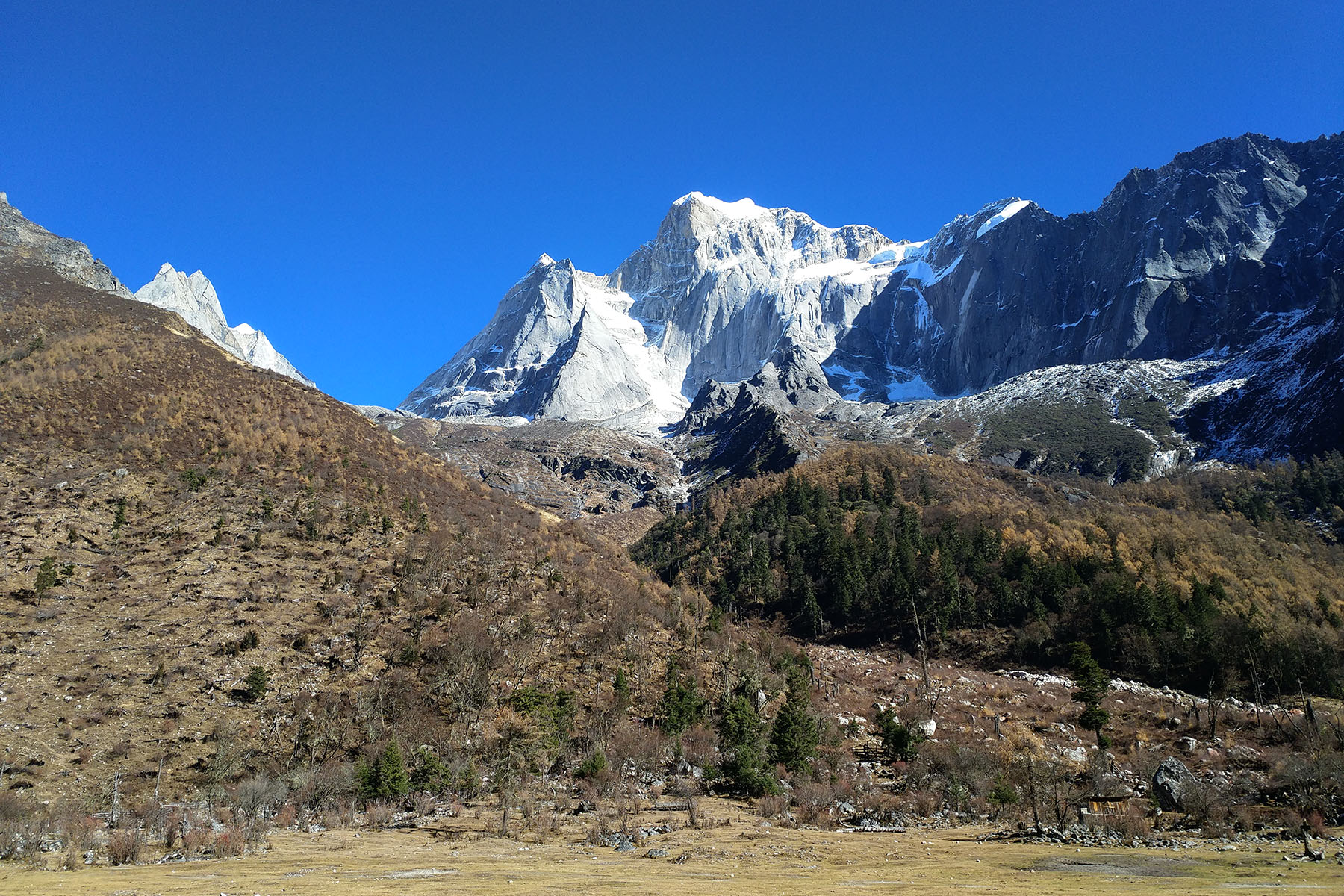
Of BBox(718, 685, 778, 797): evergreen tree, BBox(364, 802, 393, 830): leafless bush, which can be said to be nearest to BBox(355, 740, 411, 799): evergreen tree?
BBox(364, 802, 393, 830): leafless bush

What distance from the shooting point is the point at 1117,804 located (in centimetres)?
3256

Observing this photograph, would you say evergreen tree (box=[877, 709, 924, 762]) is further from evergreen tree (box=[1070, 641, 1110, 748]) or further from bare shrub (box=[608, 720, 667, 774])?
bare shrub (box=[608, 720, 667, 774])

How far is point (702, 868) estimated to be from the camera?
19.9 metres

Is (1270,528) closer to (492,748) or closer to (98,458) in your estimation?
(492,748)

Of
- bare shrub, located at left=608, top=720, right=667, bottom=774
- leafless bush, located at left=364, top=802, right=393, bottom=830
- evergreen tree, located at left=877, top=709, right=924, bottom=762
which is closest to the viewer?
leafless bush, located at left=364, top=802, right=393, bottom=830

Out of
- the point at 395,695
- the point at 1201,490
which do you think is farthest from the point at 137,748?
the point at 1201,490

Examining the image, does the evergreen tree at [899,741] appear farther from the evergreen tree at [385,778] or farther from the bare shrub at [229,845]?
the bare shrub at [229,845]

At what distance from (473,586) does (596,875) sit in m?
36.5

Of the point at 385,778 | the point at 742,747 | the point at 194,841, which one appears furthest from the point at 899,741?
the point at 194,841

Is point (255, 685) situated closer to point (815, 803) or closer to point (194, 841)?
point (194, 841)

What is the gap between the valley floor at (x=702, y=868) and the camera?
53.1 ft

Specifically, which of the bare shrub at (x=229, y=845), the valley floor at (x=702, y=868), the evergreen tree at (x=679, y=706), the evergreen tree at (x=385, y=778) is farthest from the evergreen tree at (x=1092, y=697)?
the bare shrub at (x=229, y=845)

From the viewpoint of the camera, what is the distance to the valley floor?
16172mm

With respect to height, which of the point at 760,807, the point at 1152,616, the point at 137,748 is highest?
the point at 1152,616
